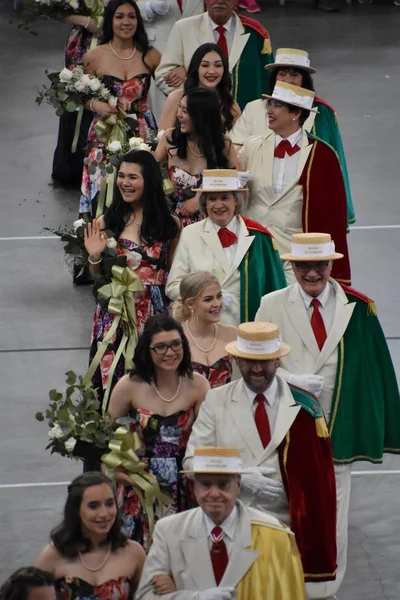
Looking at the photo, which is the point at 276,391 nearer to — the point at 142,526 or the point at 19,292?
the point at 142,526

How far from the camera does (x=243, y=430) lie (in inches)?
307

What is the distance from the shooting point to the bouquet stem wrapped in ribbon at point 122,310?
938 cm

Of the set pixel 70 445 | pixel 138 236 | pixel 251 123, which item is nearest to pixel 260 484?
pixel 70 445

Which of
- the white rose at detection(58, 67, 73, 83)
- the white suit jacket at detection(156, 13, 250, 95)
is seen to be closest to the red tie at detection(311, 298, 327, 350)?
the white suit jacket at detection(156, 13, 250, 95)

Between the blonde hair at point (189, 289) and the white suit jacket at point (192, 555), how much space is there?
172cm

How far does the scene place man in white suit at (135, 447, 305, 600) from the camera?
7.05m

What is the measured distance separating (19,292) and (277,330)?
185 inches

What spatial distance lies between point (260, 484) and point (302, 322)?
123 cm

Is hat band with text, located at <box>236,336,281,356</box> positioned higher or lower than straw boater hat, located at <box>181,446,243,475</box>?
higher

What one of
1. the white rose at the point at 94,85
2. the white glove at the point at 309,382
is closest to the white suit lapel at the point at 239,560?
the white glove at the point at 309,382

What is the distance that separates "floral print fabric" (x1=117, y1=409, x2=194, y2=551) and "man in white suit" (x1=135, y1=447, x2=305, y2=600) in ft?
3.05

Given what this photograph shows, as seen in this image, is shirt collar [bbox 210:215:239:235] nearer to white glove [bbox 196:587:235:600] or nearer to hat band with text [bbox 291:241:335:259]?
hat band with text [bbox 291:241:335:259]

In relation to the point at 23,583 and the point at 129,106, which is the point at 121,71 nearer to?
the point at 129,106

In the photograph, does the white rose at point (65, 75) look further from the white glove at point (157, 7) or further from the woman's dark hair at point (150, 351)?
the woman's dark hair at point (150, 351)
